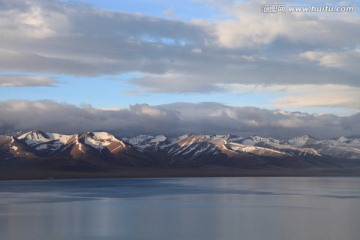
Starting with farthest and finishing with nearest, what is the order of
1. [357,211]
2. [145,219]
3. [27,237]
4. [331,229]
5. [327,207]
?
[327,207] → [357,211] → [145,219] → [331,229] → [27,237]

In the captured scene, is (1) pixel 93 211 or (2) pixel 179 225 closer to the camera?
(2) pixel 179 225

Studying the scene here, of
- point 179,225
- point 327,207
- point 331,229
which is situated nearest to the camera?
point 331,229

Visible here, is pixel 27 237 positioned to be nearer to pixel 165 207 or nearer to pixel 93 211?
pixel 93 211

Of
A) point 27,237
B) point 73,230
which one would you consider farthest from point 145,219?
point 27,237

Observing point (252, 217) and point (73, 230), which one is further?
point (252, 217)

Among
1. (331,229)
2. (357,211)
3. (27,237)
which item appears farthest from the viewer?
(357,211)

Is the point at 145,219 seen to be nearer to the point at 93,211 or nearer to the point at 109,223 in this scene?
the point at 109,223

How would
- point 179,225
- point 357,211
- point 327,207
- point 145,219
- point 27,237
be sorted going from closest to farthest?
point 27,237 → point 179,225 → point 145,219 → point 357,211 → point 327,207

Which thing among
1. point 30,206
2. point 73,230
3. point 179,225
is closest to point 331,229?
point 179,225

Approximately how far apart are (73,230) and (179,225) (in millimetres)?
8272

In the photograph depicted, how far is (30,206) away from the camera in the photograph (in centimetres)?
6384

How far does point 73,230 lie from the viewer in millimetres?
43188

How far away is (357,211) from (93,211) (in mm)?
25706

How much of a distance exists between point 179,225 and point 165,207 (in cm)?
1664
